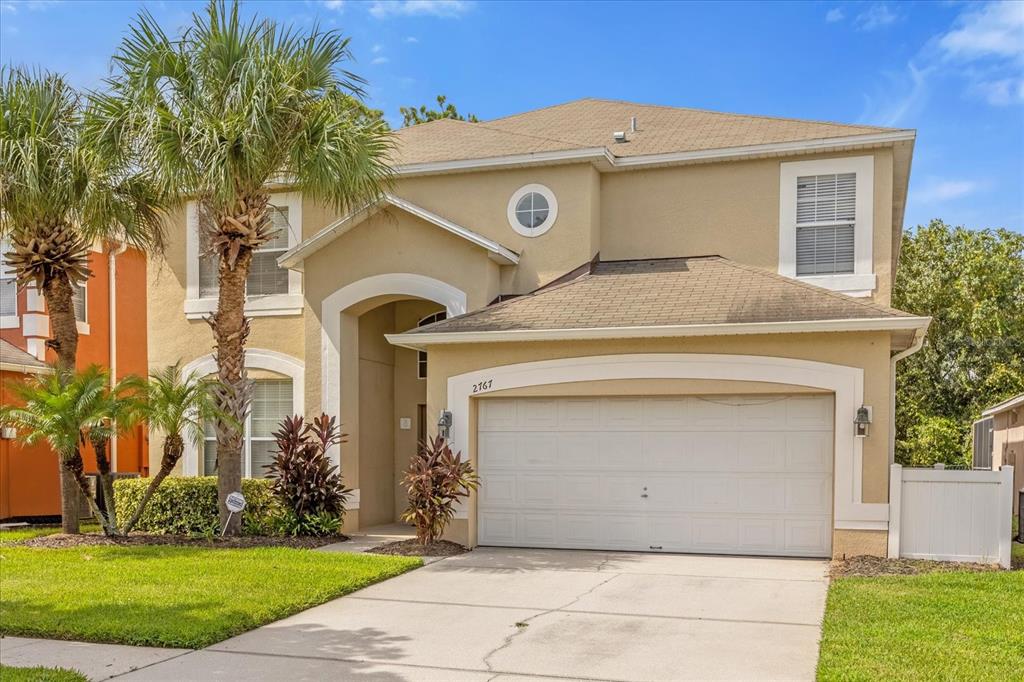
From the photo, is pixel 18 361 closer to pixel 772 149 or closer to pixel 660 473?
pixel 660 473

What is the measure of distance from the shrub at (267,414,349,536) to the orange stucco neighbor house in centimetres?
446

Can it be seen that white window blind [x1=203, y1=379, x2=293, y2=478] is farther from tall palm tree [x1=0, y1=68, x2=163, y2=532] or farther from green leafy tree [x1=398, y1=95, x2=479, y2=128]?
green leafy tree [x1=398, y1=95, x2=479, y2=128]

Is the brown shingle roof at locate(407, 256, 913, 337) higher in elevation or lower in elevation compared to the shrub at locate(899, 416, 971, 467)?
higher

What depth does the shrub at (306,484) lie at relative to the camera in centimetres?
1421

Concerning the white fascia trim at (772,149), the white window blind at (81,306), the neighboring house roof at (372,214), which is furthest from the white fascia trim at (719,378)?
the white window blind at (81,306)

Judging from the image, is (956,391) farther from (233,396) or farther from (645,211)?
(233,396)

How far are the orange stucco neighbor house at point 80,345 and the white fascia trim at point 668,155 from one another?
7096 mm

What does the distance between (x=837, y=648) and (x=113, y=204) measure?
1220 cm

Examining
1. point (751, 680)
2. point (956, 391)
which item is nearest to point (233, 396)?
point (751, 680)

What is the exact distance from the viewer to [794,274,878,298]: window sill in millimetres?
14500

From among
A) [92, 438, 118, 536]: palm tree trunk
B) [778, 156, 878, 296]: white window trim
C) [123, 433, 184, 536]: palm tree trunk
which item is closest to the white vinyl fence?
[778, 156, 878, 296]: white window trim

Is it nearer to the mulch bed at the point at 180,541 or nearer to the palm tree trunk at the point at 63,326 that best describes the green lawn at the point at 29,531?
the mulch bed at the point at 180,541

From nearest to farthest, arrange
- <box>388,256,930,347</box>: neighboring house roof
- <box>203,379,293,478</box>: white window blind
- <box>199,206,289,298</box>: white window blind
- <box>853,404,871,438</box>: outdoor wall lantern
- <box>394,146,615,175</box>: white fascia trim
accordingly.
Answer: <box>853,404,871,438</box>: outdoor wall lantern, <box>388,256,930,347</box>: neighboring house roof, <box>394,146,615,175</box>: white fascia trim, <box>203,379,293,478</box>: white window blind, <box>199,206,289,298</box>: white window blind

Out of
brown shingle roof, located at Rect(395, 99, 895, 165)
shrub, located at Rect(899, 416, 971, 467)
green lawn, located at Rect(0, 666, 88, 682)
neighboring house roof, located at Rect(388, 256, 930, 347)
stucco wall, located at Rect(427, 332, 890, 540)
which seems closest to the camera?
green lawn, located at Rect(0, 666, 88, 682)
